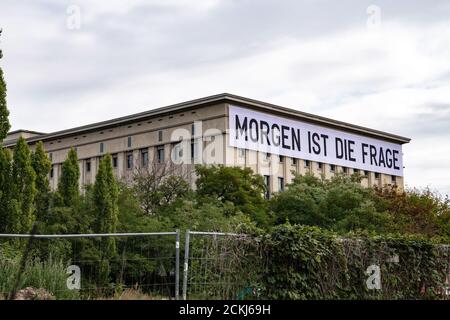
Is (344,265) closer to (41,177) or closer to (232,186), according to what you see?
(41,177)

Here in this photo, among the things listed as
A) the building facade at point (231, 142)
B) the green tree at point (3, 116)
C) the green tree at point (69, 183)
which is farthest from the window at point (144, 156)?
the green tree at point (3, 116)

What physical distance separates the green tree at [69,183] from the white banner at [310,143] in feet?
89.2

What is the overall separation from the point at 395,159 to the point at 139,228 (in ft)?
174

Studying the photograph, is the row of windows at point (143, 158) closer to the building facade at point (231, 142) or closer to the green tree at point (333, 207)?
the building facade at point (231, 142)

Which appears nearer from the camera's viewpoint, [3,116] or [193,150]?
[3,116]

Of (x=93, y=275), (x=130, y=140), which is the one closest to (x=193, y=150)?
(x=130, y=140)

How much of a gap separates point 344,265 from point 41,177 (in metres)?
20.3

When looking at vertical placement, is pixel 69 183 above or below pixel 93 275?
above

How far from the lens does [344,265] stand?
572 inches

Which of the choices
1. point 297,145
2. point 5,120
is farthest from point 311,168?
point 5,120

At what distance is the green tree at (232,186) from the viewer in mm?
47125

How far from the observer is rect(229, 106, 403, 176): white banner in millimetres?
62000
